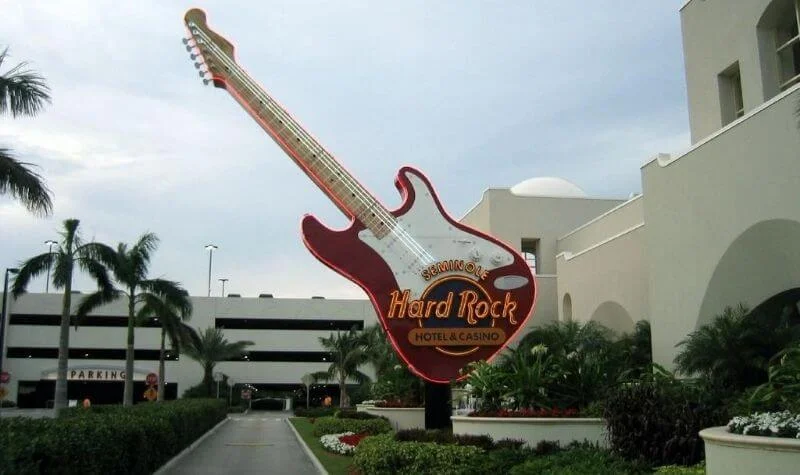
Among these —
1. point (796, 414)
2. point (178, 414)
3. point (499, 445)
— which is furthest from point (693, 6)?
point (178, 414)

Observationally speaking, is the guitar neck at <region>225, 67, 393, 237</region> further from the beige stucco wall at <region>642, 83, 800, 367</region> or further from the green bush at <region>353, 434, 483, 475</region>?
the beige stucco wall at <region>642, 83, 800, 367</region>

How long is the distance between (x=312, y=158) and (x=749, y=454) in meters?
16.0

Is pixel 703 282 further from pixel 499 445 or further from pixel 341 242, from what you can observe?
pixel 341 242

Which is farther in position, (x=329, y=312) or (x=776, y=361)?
(x=329, y=312)

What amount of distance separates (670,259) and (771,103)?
232 inches

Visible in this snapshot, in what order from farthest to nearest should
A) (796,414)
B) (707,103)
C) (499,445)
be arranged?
(707,103) → (499,445) → (796,414)

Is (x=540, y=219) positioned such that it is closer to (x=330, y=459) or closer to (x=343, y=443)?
(x=343, y=443)

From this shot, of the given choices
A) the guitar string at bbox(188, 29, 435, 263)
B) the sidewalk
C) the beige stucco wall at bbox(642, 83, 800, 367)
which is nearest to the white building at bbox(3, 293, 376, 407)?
the sidewalk

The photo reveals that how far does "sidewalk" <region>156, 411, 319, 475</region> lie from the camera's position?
20125 mm

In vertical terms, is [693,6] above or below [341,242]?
above

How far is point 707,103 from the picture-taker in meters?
22.6

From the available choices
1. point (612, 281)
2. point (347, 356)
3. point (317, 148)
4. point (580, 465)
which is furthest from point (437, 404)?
point (347, 356)

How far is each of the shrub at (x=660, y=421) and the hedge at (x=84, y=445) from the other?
8.67 metres

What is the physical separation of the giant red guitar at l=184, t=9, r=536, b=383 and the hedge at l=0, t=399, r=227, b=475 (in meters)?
6.27
